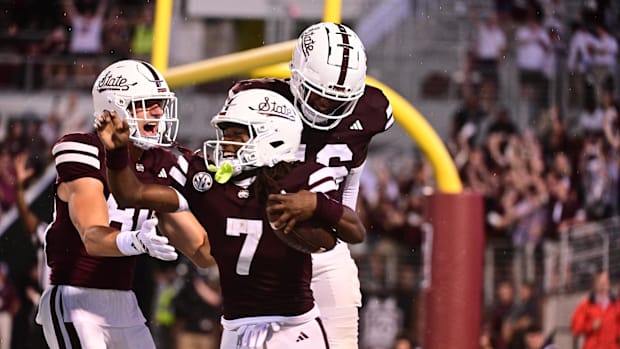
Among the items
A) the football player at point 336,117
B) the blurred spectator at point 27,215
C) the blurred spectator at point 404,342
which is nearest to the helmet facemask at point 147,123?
the football player at point 336,117

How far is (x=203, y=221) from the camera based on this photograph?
10.7 ft

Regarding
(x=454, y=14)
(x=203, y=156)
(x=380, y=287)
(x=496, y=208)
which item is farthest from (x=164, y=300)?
(x=203, y=156)

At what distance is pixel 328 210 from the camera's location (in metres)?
3.04

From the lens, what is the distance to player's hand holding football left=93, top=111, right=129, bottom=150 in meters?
3.09

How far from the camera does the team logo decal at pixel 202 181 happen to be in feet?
10.5

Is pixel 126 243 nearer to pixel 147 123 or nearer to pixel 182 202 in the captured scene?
pixel 182 202

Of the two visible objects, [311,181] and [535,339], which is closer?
[311,181]

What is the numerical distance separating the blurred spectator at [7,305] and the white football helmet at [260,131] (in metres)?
4.37

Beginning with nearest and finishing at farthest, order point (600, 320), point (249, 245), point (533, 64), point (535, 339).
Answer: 1. point (249, 245)
2. point (600, 320)
3. point (535, 339)
4. point (533, 64)

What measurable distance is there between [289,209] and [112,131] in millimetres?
495

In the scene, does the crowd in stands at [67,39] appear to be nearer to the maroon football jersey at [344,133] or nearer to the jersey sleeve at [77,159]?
the maroon football jersey at [344,133]

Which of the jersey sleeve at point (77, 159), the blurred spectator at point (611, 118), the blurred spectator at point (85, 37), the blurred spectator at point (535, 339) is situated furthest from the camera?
the blurred spectator at point (85, 37)

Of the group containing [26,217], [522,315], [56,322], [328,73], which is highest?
[328,73]

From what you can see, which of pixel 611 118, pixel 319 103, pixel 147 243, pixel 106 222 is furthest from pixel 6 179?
pixel 147 243
